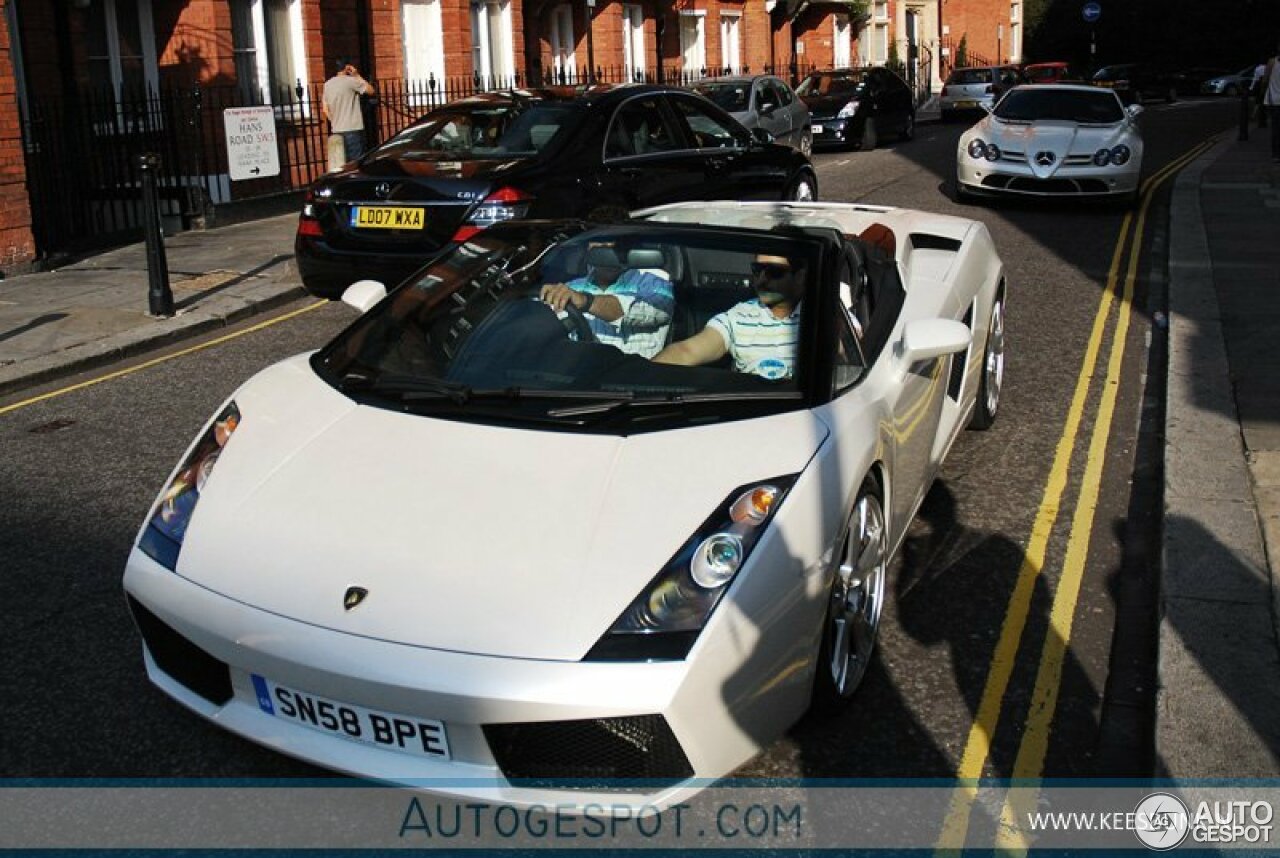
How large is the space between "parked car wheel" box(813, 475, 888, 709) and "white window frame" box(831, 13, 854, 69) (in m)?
40.5

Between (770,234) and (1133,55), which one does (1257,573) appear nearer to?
(770,234)

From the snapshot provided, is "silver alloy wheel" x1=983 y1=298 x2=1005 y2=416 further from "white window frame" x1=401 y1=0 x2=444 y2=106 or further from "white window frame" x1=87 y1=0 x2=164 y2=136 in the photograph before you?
"white window frame" x1=401 y1=0 x2=444 y2=106

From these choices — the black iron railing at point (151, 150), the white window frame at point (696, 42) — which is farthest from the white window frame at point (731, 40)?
the black iron railing at point (151, 150)

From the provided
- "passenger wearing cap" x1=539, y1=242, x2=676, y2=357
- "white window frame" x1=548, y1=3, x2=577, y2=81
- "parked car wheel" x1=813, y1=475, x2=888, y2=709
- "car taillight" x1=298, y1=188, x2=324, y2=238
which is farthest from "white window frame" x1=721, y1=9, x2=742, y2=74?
"parked car wheel" x1=813, y1=475, x2=888, y2=709

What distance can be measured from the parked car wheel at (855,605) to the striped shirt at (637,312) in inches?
38.5

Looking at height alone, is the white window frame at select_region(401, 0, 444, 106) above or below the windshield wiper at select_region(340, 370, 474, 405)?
above

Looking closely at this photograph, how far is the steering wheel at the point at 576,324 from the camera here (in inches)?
177

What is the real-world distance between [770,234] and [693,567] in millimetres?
1738

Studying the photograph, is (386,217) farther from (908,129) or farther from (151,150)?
(908,129)

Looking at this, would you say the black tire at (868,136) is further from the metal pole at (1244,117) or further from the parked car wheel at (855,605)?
the parked car wheel at (855,605)

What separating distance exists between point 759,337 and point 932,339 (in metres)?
0.56

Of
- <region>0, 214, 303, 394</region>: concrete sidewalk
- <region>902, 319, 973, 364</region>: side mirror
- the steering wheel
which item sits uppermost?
the steering wheel

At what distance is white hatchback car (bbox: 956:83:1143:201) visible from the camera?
48.4 ft

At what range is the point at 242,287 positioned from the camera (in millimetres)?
11156
